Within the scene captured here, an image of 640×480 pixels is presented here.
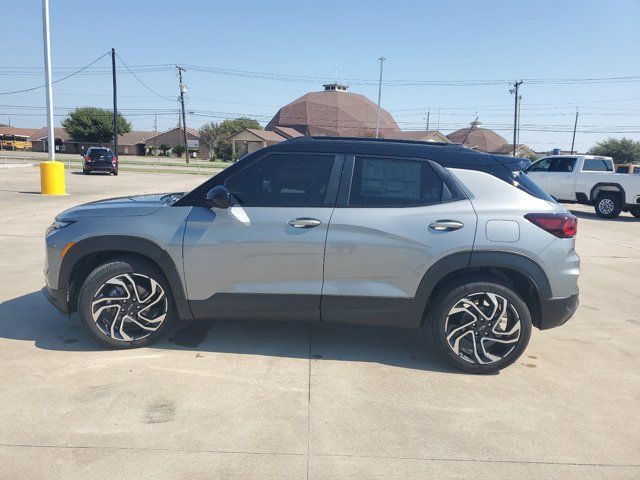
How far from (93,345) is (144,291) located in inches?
27.8

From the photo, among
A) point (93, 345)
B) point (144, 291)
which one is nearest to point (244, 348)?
point (144, 291)

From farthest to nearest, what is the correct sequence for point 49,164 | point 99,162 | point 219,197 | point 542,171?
point 99,162 → point 542,171 → point 49,164 → point 219,197

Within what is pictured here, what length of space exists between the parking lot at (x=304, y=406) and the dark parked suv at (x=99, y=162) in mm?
25057

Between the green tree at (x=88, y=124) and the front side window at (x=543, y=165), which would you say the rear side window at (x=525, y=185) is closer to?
the front side window at (x=543, y=165)

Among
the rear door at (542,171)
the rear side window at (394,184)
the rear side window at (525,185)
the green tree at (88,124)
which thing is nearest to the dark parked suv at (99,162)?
the rear door at (542,171)

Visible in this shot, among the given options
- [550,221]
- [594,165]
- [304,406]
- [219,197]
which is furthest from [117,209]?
[594,165]

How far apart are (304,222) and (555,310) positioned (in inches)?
80.5

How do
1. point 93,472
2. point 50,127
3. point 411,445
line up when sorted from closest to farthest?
point 93,472
point 411,445
point 50,127

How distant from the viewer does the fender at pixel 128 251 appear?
3918 mm

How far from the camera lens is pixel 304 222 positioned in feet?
12.4

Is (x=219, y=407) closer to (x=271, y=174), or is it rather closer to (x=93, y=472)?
(x=93, y=472)

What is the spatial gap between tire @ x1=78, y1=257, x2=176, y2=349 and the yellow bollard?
43.8 ft

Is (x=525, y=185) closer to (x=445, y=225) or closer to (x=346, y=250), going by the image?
(x=445, y=225)

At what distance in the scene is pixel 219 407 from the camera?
130 inches
